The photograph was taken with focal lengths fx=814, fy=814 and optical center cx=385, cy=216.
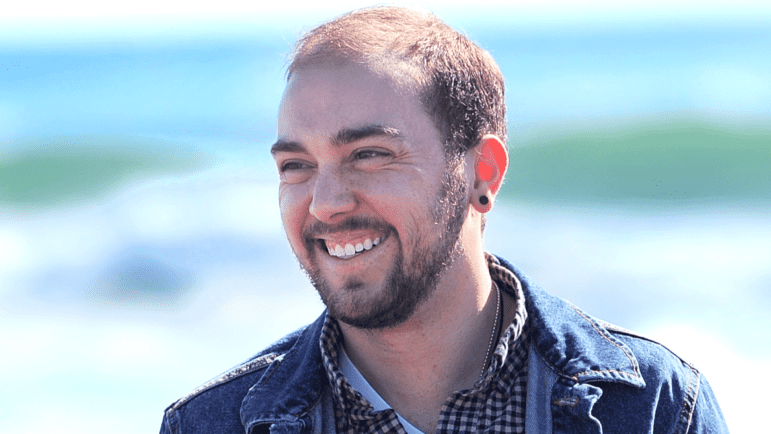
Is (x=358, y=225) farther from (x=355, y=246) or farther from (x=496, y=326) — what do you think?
(x=496, y=326)

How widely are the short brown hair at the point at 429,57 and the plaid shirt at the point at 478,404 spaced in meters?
0.67

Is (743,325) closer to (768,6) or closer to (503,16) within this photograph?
(768,6)

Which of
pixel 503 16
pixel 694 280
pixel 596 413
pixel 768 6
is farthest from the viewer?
pixel 503 16

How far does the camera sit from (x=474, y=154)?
2.71 meters

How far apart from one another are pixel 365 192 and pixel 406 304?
1.22ft

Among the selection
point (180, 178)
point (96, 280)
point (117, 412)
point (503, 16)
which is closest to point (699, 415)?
point (117, 412)

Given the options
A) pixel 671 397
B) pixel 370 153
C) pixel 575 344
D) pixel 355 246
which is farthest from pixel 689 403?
pixel 370 153

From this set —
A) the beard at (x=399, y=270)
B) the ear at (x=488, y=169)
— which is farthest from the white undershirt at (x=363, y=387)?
the ear at (x=488, y=169)

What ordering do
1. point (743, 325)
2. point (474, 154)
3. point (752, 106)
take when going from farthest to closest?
point (752, 106), point (743, 325), point (474, 154)

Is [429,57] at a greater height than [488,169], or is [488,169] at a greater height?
[429,57]

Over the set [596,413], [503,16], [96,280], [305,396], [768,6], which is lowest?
[596,413]

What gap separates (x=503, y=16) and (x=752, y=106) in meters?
22.2

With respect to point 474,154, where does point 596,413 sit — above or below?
below

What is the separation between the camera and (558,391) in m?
2.42
